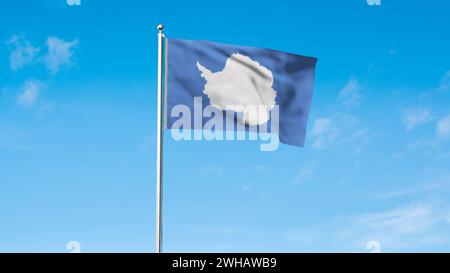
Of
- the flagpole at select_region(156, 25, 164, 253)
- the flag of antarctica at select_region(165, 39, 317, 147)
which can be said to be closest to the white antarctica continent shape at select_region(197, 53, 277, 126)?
the flag of antarctica at select_region(165, 39, 317, 147)

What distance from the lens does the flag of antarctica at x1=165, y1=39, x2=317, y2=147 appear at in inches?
723

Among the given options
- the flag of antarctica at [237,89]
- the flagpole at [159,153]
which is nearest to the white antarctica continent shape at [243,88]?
the flag of antarctica at [237,89]

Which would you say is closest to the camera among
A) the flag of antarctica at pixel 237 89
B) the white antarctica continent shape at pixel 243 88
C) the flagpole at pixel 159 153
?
the flagpole at pixel 159 153

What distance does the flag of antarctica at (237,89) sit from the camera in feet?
60.3

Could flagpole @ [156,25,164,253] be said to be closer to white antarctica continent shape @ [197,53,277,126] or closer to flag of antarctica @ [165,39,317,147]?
flag of antarctica @ [165,39,317,147]

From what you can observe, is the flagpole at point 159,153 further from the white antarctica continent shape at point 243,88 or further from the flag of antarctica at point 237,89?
the white antarctica continent shape at point 243,88

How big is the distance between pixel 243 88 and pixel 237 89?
20 cm

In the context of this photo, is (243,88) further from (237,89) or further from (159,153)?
(159,153)

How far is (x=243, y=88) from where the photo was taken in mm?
19609

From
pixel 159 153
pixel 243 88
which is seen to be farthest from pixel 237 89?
pixel 159 153
